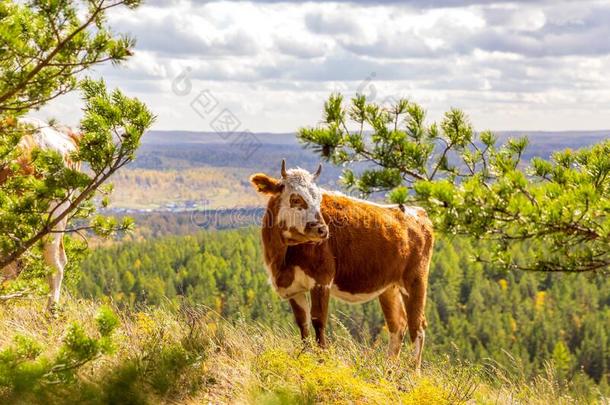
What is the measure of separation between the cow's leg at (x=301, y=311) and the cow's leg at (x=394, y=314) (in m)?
1.88

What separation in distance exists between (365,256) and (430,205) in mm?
3863

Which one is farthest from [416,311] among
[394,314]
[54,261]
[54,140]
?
[54,140]

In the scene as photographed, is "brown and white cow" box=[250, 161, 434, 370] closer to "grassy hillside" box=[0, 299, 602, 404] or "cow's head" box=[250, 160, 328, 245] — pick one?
"cow's head" box=[250, 160, 328, 245]

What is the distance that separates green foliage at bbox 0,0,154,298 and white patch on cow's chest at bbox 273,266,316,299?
2.47 m

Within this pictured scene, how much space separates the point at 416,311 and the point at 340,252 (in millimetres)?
1683

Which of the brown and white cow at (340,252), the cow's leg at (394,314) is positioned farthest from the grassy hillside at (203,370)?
the cow's leg at (394,314)

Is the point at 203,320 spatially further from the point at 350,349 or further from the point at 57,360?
the point at 57,360

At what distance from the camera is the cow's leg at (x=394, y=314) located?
393 inches

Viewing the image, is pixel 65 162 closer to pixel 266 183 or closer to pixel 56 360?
pixel 266 183

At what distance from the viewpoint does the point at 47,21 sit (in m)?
6.52

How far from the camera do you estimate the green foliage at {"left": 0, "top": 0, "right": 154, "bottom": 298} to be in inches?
250

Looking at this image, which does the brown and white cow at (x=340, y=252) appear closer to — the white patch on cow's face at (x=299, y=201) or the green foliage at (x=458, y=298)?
the white patch on cow's face at (x=299, y=201)

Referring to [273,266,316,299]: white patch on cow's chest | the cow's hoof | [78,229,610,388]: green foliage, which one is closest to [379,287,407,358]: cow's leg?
[273,266,316,299]: white patch on cow's chest

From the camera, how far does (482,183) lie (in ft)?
20.6
